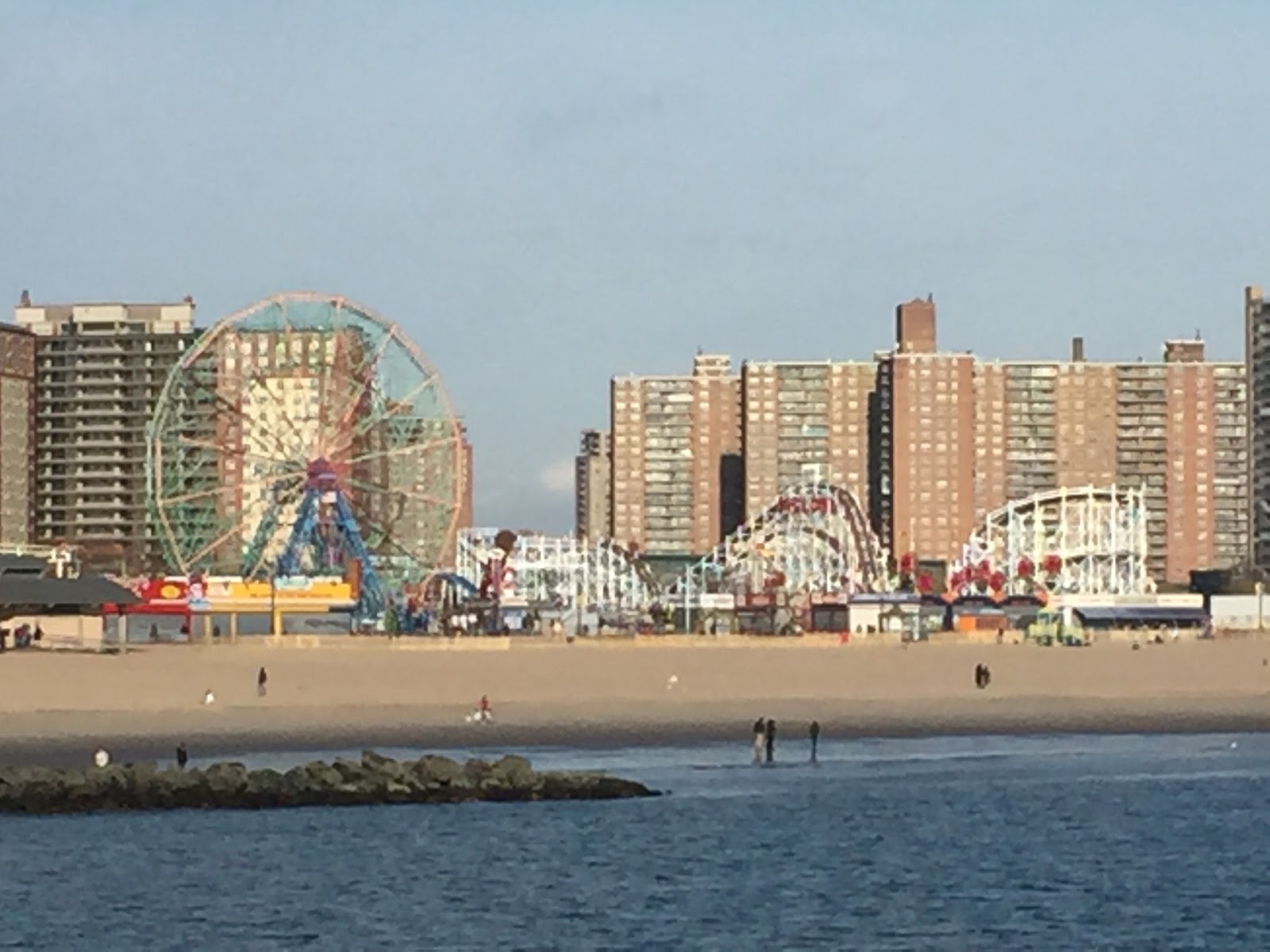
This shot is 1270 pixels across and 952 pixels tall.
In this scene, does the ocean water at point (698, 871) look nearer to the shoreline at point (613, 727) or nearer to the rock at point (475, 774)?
the rock at point (475, 774)

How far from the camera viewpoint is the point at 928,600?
525 feet

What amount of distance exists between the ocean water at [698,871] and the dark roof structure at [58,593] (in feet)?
112

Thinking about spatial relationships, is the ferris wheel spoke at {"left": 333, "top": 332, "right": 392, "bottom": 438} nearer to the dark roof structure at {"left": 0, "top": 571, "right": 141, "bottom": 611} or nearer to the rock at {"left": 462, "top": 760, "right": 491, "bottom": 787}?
the dark roof structure at {"left": 0, "top": 571, "right": 141, "bottom": 611}

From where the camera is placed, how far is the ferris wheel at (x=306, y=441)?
110625 mm

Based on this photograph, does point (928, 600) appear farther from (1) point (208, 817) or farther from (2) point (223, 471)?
(1) point (208, 817)

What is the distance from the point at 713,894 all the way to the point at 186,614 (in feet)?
299

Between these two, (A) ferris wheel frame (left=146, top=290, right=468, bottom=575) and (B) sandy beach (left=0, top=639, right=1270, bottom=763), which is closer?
(B) sandy beach (left=0, top=639, right=1270, bottom=763)

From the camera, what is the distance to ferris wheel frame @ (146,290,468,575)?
10975 cm

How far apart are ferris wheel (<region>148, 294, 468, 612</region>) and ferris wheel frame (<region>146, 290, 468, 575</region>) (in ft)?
0.22

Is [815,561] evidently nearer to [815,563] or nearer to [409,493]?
[815,563]

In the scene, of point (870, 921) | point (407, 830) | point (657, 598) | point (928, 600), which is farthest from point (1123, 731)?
point (657, 598)

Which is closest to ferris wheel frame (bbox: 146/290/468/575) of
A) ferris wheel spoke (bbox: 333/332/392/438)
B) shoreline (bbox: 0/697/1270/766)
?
ferris wheel spoke (bbox: 333/332/392/438)

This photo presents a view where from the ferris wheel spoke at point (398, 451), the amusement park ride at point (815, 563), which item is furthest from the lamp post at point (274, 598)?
the amusement park ride at point (815, 563)

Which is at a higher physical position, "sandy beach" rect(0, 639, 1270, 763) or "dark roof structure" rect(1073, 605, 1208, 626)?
"dark roof structure" rect(1073, 605, 1208, 626)
